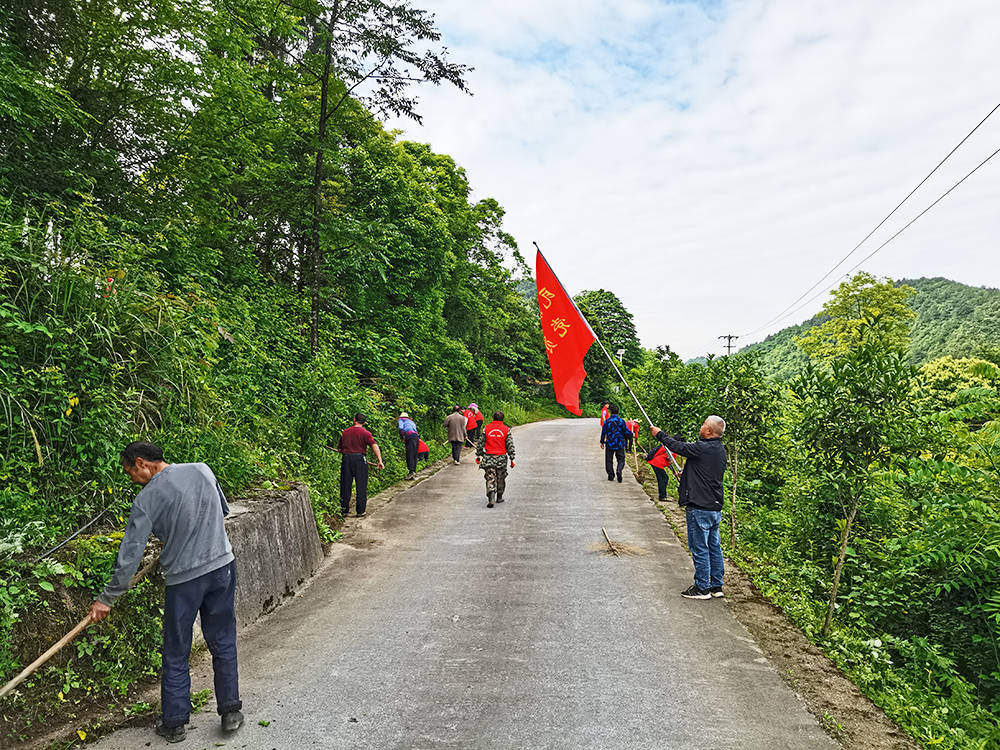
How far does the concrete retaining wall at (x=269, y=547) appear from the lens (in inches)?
232

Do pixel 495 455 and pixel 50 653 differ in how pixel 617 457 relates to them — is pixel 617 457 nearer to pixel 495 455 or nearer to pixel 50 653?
pixel 495 455

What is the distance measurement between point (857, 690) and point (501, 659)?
283 centimetres

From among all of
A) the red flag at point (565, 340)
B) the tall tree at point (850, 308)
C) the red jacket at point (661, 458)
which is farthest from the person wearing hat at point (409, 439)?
the tall tree at point (850, 308)

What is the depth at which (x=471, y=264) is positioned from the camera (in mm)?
25344

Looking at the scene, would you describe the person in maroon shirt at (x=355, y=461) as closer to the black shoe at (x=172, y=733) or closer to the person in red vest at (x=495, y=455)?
the person in red vest at (x=495, y=455)

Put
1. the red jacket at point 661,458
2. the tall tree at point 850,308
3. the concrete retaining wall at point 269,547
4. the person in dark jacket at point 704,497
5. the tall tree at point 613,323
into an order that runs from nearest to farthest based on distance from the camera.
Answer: the concrete retaining wall at point 269,547
the person in dark jacket at point 704,497
the red jacket at point 661,458
the tall tree at point 850,308
the tall tree at point 613,323

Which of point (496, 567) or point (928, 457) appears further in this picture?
point (496, 567)

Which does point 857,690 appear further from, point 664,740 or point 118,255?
point 118,255

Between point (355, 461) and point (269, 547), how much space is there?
161 inches

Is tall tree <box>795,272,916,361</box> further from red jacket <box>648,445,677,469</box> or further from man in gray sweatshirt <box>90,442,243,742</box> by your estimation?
man in gray sweatshirt <box>90,442,243,742</box>

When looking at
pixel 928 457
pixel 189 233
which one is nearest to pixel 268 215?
pixel 189 233

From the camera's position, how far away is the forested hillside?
501 cm

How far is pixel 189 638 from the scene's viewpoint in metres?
3.96

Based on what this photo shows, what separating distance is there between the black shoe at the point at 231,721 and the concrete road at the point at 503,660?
0.05 meters
